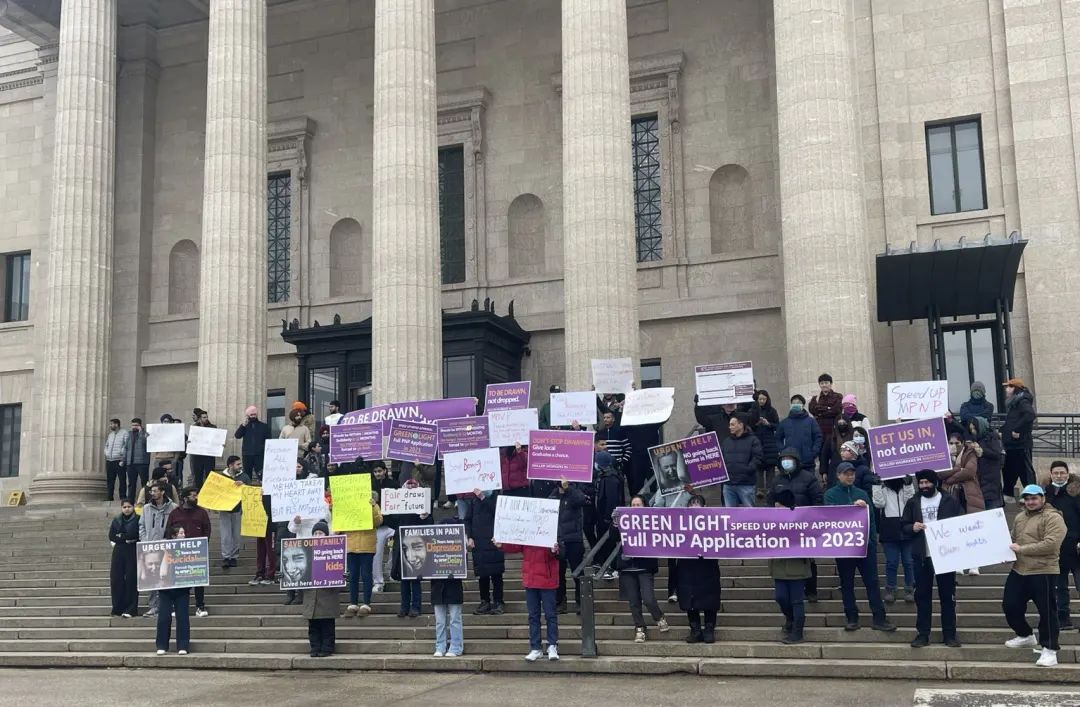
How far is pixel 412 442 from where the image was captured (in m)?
18.7

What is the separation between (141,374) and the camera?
113ft

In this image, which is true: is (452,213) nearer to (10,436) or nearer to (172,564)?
(10,436)

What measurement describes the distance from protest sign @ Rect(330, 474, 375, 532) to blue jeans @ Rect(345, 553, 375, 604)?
2.07ft

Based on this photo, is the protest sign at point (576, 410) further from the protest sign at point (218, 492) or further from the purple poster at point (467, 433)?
the protest sign at point (218, 492)

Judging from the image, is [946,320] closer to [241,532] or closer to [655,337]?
[655,337]

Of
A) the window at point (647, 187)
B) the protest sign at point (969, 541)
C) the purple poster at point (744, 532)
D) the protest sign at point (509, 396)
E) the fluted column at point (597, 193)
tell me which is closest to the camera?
the protest sign at point (969, 541)

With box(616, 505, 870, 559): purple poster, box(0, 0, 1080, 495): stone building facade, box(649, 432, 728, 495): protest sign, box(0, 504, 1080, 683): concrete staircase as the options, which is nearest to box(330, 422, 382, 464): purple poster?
box(0, 504, 1080, 683): concrete staircase

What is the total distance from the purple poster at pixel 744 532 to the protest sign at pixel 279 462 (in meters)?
5.56

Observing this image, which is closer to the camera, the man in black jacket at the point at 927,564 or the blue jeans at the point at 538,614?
the man in black jacket at the point at 927,564

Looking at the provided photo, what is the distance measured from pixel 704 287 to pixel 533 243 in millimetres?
5045

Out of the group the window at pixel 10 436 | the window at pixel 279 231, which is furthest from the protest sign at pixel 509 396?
the window at pixel 10 436

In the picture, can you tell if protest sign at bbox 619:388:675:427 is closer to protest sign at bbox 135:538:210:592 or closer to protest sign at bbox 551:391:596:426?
protest sign at bbox 551:391:596:426

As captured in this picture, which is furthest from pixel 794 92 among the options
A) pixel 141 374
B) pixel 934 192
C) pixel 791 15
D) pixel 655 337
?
pixel 141 374

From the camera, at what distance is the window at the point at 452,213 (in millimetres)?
32344
